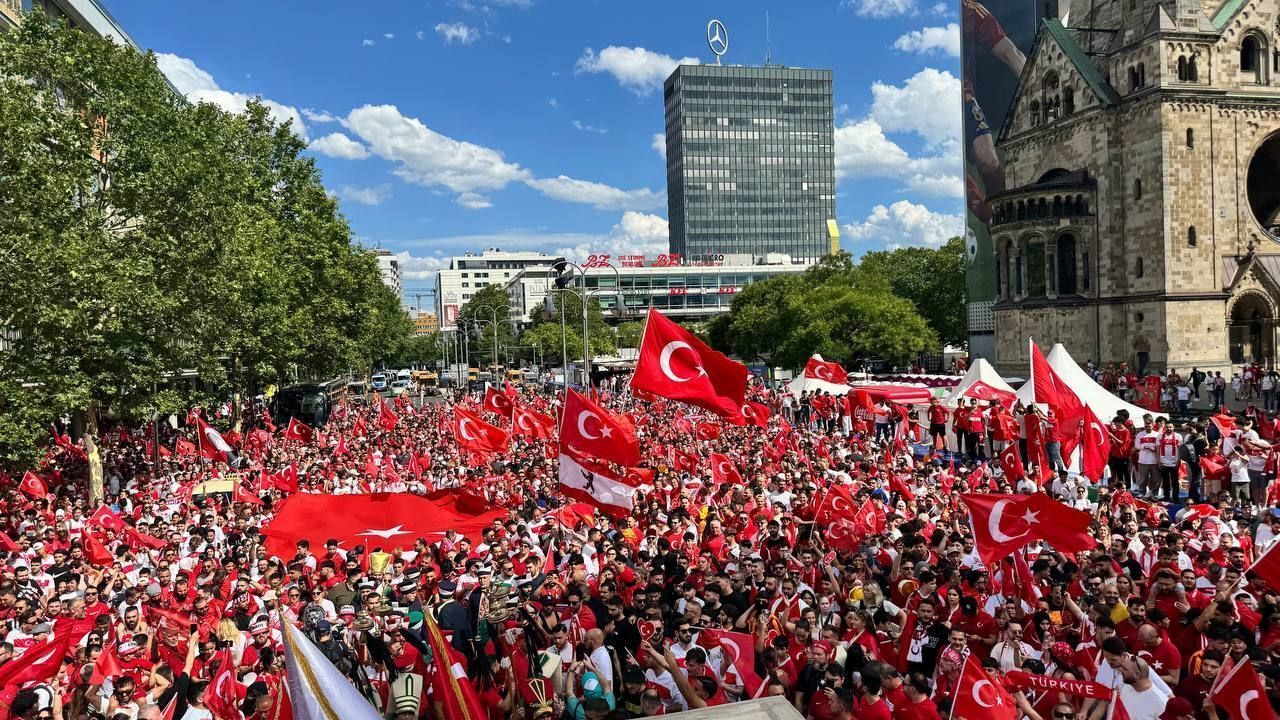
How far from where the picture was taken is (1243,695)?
655 centimetres

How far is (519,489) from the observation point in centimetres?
1922

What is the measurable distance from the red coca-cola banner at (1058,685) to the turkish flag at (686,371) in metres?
8.27

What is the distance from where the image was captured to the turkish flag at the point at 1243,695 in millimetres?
6434

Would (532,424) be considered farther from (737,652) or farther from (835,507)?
(737,652)

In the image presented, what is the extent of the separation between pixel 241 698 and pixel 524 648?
8.80 ft

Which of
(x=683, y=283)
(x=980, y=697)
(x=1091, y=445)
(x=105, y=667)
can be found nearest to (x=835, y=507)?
(x=1091, y=445)

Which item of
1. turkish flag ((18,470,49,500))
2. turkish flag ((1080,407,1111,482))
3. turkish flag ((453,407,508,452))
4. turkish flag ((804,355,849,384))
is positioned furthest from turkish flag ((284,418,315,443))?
turkish flag ((1080,407,1111,482))

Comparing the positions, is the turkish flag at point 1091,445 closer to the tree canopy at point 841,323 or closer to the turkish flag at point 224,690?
the turkish flag at point 224,690

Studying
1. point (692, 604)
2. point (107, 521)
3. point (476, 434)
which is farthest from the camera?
point (476, 434)

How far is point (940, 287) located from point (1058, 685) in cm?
6988

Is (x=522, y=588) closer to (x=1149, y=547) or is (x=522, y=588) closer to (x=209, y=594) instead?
(x=209, y=594)

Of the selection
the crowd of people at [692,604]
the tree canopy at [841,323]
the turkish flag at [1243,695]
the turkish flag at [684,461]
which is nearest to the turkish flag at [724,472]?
the crowd of people at [692,604]

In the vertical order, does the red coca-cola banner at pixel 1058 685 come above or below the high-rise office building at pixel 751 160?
below

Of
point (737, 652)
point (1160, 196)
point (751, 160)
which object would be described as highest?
point (751, 160)
